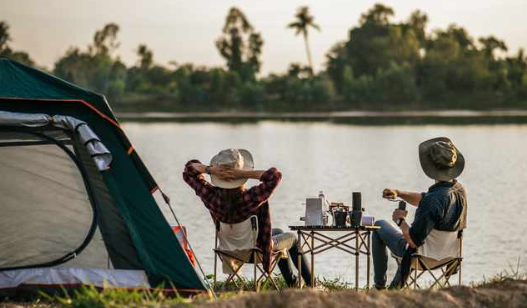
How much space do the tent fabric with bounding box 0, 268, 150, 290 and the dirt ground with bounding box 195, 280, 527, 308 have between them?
1.35 metres

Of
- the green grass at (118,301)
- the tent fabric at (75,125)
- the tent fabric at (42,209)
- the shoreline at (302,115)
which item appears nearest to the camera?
the green grass at (118,301)

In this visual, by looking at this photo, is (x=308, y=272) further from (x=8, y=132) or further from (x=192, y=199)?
(x=192, y=199)

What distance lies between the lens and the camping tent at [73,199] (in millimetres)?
6117

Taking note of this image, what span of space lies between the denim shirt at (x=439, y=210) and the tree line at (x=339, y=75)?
67.2 m

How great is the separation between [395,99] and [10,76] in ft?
226

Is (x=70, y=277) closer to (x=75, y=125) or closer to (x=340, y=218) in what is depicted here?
(x=75, y=125)

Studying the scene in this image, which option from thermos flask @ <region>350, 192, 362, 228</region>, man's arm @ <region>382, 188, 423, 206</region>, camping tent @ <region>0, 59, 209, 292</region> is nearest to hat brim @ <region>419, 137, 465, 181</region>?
man's arm @ <region>382, 188, 423, 206</region>

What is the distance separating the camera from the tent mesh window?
632cm

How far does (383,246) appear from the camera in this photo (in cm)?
676

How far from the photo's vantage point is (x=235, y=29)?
86812mm

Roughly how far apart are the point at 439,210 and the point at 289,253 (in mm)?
1108

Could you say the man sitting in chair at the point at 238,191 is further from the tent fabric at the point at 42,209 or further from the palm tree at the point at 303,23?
the palm tree at the point at 303,23

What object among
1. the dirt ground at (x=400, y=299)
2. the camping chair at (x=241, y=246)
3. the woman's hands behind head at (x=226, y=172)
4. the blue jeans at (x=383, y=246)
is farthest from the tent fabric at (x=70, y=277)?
the blue jeans at (x=383, y=246)

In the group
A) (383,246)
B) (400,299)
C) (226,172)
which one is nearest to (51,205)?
(226,172)
